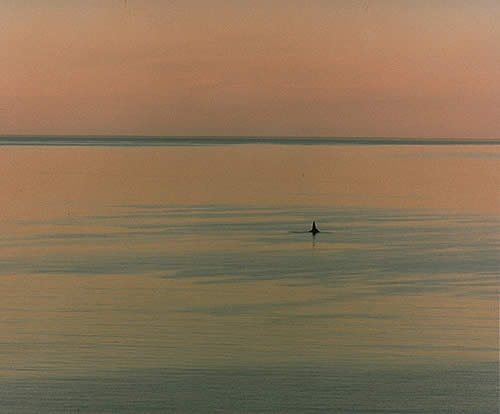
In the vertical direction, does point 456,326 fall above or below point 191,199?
below

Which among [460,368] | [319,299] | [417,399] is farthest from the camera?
[319,299]

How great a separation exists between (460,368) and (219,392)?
3.56 m

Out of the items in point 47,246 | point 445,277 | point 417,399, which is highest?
point 47,246

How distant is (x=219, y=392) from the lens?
1318 centimetres

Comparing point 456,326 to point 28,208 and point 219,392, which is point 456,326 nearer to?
point 219,392

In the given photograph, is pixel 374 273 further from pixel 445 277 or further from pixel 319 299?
pixel 319 299

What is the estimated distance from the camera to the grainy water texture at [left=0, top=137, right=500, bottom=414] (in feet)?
43.3

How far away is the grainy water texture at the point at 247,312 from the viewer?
13188 millimetres

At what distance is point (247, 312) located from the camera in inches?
726

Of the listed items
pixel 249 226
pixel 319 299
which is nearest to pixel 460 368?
pixel 319 299

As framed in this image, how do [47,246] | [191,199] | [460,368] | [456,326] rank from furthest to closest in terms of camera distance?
[191,199] < [47,246] < [456,326] < [460,368]

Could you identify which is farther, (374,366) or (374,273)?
(374,273)

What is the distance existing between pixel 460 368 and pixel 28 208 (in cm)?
2901

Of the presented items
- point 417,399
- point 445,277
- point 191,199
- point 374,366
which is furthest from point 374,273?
point 191,199
